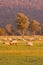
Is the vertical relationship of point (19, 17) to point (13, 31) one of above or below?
above

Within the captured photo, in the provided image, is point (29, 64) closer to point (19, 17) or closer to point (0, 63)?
point (0, 63)

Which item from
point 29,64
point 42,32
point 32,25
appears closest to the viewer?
point 29,64

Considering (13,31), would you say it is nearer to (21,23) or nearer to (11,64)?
(21,23)

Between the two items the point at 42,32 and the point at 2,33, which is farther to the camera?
the point at 42,32

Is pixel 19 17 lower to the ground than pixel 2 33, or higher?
higher

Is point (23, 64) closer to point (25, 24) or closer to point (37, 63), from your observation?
point (37, 63)

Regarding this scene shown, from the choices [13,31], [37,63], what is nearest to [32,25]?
[13,31]

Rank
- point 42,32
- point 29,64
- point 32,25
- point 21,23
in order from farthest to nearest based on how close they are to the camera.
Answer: point 42,32 → point 32,25 → point 21,23 → point 29,64

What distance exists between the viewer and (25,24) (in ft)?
301

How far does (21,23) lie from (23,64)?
72873 millimetres

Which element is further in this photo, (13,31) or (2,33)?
(13,31)

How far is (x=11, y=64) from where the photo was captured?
18.1 m

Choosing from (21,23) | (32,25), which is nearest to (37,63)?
(21,23)

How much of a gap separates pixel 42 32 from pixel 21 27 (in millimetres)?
26860
